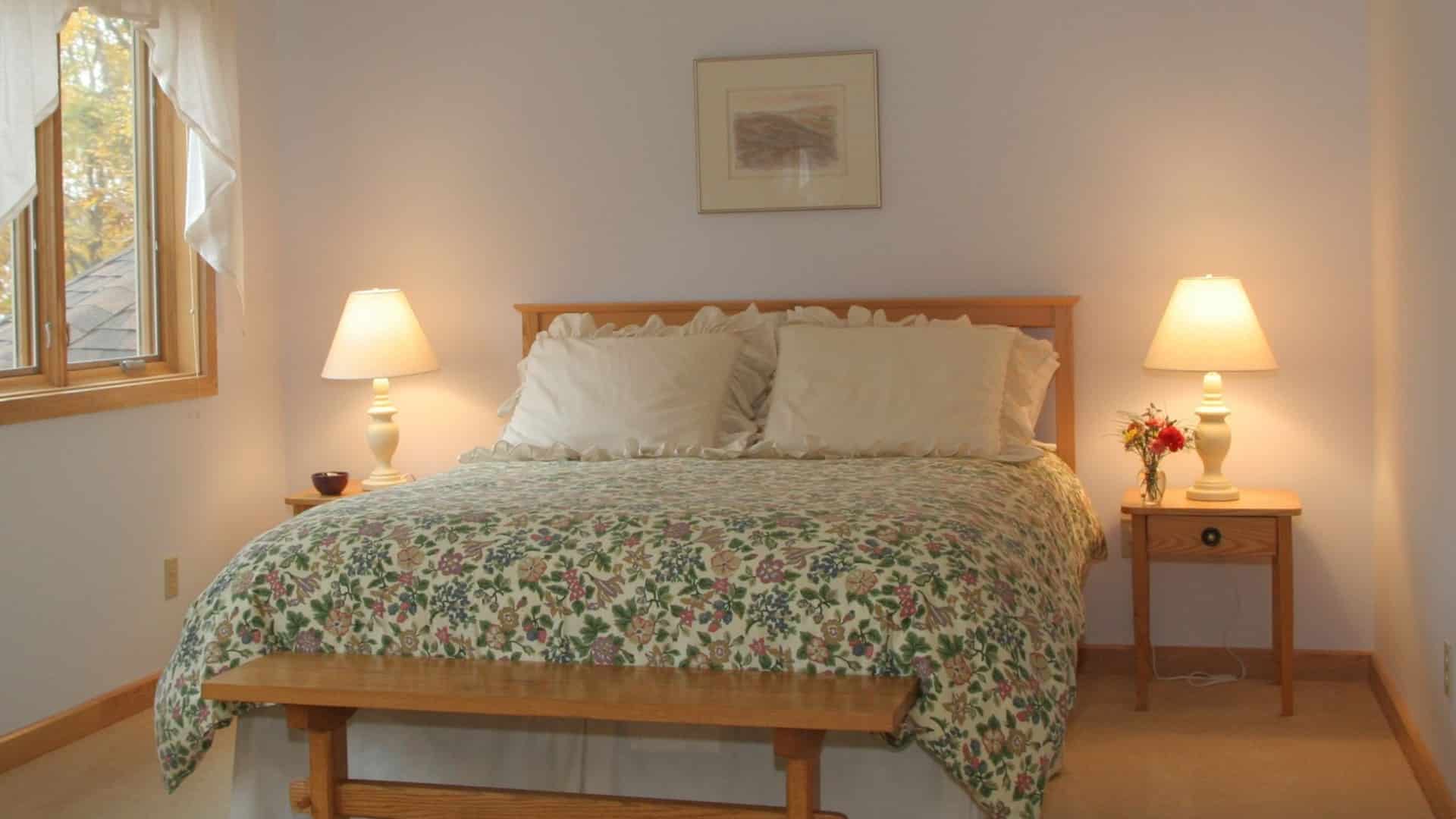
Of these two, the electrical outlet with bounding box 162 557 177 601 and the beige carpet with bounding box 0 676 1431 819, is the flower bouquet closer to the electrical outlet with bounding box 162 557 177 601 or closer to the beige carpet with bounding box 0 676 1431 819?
the beige carpet with bounding box 0 676 1431 819

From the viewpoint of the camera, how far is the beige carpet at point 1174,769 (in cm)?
301

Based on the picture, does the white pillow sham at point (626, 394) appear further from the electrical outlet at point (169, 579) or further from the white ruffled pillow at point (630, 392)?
the electrical outlet at point (169, 579)

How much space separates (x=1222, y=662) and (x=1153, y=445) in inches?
29.0

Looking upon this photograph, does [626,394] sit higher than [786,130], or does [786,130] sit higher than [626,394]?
[786,130]

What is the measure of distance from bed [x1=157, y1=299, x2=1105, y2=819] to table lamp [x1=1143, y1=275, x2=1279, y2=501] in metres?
1.02

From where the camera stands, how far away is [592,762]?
8.73 ft

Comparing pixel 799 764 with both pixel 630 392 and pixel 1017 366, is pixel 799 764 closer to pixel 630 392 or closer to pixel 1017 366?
pixel 630 392

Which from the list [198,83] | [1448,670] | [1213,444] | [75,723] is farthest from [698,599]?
[198,83]

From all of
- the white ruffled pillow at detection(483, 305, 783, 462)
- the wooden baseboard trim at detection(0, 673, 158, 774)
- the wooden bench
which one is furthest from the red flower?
the wooden baseboard trim at detection(0, 673, 158, 774)

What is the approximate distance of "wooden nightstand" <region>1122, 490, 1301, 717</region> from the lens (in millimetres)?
3645

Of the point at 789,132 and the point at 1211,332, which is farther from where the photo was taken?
the point at 789,132

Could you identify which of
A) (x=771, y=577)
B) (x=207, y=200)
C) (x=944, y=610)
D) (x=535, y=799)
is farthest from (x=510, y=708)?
(x=207, y=200)

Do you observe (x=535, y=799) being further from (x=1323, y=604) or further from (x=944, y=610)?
(x=1323, y=604)

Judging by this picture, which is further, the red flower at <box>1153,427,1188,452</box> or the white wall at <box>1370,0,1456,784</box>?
the red flower at <box>1153,427,1188,452</box>
